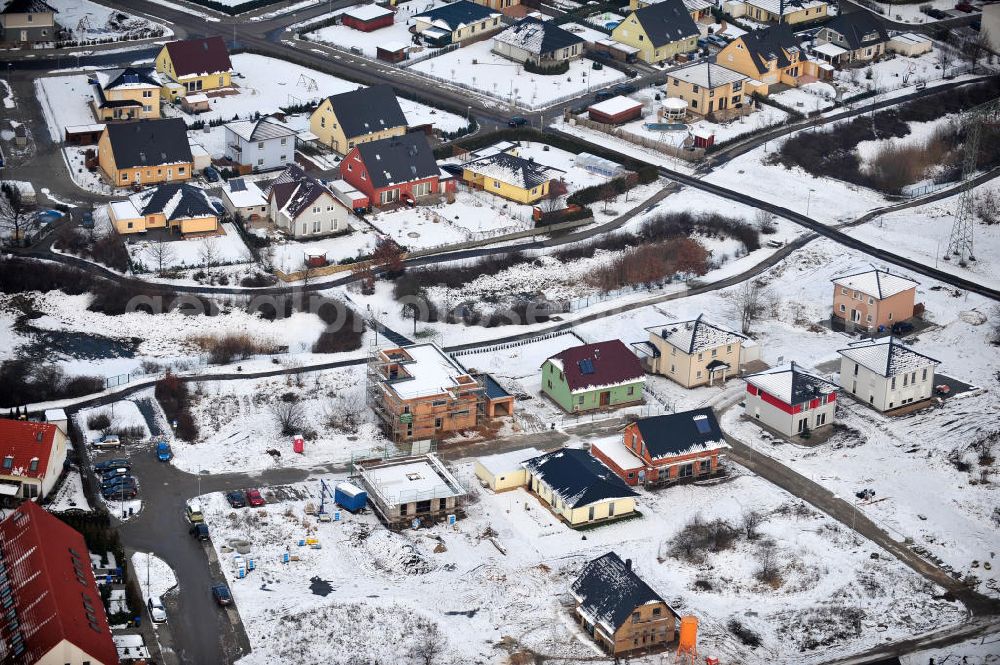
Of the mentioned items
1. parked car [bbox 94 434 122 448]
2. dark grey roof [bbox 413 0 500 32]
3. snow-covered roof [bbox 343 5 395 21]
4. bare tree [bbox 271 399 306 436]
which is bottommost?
bare tree [bbox 271 399 306 436]

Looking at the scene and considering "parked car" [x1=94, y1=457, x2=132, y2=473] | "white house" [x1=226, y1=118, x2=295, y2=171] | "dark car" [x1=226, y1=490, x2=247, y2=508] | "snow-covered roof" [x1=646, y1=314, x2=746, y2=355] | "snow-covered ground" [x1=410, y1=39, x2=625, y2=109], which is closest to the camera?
"dark car" [x1=226, y1=490, x2=247, y2=508]

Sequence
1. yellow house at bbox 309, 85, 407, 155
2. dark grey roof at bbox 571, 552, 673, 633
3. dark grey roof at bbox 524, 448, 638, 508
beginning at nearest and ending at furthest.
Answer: dark grey roof at bbox 571, 552, 673, 633
dark grey roof at bbox 524, 448, 638, 508
yellow house at bbox 309, 85, 407, 155

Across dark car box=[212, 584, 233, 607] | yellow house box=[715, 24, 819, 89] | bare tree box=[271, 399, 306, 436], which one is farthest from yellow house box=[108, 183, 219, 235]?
yellow house box=[715, 24, 819, 89]

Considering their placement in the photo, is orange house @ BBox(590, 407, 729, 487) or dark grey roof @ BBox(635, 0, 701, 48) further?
dark grey roof @ BBox(635, 0, 701, 48)

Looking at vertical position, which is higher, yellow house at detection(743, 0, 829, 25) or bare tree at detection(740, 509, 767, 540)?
yellow house at detection(743, 0, 829, 25)

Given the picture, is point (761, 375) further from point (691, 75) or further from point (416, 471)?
point (691, 75)

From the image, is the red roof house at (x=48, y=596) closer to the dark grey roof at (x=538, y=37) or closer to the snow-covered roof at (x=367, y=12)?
the dark grey roof at (x=538, y=37)

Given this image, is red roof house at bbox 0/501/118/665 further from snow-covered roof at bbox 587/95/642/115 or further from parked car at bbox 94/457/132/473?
snow-covered roof at bbox 587/95/642/115

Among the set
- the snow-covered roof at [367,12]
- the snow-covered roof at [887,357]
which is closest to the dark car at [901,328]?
the snow-covered roof at [887,357]
